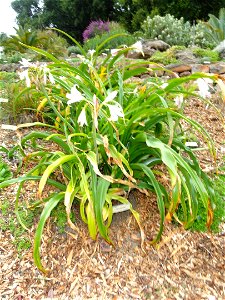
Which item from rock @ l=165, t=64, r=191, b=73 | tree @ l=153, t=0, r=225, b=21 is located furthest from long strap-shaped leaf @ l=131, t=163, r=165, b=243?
tree @ l=153, t=0, r=225, b=21

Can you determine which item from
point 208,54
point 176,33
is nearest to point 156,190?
point 208,54

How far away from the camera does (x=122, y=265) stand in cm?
197

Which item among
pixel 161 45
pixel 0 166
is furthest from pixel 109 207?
pixel 161 45

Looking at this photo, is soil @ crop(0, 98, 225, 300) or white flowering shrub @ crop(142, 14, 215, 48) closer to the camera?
soil @ crop(0, 98, 225, 300)

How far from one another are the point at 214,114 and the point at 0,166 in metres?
2.13

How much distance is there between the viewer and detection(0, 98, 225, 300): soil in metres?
1.87

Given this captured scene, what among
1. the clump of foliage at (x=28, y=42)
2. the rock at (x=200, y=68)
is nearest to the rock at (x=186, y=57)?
the rock at (x=200, y=68)

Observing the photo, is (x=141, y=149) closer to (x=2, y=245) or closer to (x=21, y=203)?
(x=21, y=203)

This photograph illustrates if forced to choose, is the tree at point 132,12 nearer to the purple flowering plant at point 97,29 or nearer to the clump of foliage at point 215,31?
the purple flowering plant at point 97,29

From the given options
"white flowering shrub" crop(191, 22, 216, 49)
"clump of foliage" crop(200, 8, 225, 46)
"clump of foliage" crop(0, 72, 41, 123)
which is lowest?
"clump of foliage" crop(0, 72, 41, 123)

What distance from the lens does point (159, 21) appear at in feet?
26.0

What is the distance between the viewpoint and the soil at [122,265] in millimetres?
1868

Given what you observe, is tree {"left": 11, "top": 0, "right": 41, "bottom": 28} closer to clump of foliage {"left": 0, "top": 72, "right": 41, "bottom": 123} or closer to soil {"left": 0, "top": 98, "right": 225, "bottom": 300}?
clump of foliage {"left": 0, "top": 72, "right": 41, "bottom": 123}

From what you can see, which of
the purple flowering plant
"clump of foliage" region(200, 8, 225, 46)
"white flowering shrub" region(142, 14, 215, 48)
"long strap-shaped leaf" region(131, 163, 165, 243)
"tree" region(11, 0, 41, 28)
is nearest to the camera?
"long strap-shaped leaf" region(131, 163, 165, 243)
